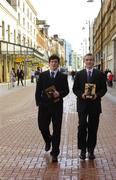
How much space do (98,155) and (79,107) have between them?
109 centimetres

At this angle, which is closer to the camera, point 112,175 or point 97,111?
point 112,175

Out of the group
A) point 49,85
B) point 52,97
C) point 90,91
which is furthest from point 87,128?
point 49,85

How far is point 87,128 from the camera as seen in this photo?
829 cm

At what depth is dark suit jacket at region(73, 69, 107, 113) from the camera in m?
8.07

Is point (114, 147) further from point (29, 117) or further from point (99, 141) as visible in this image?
point (29, 117)

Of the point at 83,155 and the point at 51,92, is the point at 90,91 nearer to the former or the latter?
the point at 51,92

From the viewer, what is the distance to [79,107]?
8109mm

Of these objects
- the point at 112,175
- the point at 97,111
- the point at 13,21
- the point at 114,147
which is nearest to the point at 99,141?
the point at 114,147

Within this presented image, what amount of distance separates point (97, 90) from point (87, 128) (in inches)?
27.8

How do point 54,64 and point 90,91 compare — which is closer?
point 90,91

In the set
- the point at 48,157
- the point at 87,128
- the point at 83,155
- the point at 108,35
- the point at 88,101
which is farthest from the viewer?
the point at 108,35

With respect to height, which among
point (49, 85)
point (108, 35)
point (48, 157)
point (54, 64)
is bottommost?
point (48, 157)

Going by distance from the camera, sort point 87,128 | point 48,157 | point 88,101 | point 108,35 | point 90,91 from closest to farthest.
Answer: point 90,91
point 88,101
point 87,128
point 48,157
point 108,35

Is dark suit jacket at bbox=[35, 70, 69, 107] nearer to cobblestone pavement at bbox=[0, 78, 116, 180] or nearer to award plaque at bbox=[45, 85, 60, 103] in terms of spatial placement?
award plaque at bbox=[45, 85, 60, 103]
